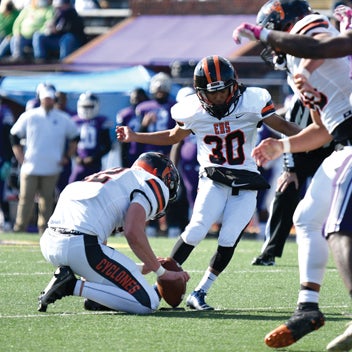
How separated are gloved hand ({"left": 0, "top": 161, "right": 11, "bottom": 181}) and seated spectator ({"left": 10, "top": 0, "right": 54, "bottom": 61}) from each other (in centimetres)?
457

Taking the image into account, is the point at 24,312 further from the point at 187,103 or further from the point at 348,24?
the point at 348,24

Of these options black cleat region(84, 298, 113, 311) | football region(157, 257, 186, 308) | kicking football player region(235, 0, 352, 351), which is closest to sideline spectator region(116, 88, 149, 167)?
football region(157, 257, 186, 308)

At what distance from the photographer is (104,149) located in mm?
13695

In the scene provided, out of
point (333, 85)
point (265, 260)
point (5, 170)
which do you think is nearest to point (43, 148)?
point (5, 170)

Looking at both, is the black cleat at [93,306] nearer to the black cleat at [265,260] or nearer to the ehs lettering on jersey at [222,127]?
the ehs lettering on jersey at [222,127]

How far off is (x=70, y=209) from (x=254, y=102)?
56.5 inches

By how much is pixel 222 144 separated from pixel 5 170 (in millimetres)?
8023

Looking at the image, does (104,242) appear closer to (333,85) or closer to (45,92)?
(333,85)

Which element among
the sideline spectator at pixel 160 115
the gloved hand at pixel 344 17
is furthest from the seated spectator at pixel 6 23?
the gloved hand at pixel 344 17

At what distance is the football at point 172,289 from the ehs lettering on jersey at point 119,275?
0.20m

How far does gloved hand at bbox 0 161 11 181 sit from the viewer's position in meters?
14.8

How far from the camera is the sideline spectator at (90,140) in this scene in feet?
44.8

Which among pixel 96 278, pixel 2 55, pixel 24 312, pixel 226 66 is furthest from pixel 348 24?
pixel 2 55

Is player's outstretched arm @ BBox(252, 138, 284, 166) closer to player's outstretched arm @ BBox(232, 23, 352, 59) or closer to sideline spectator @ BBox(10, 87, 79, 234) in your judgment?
player's outstretched arm @ BBox(232, 23, 352, 59)
